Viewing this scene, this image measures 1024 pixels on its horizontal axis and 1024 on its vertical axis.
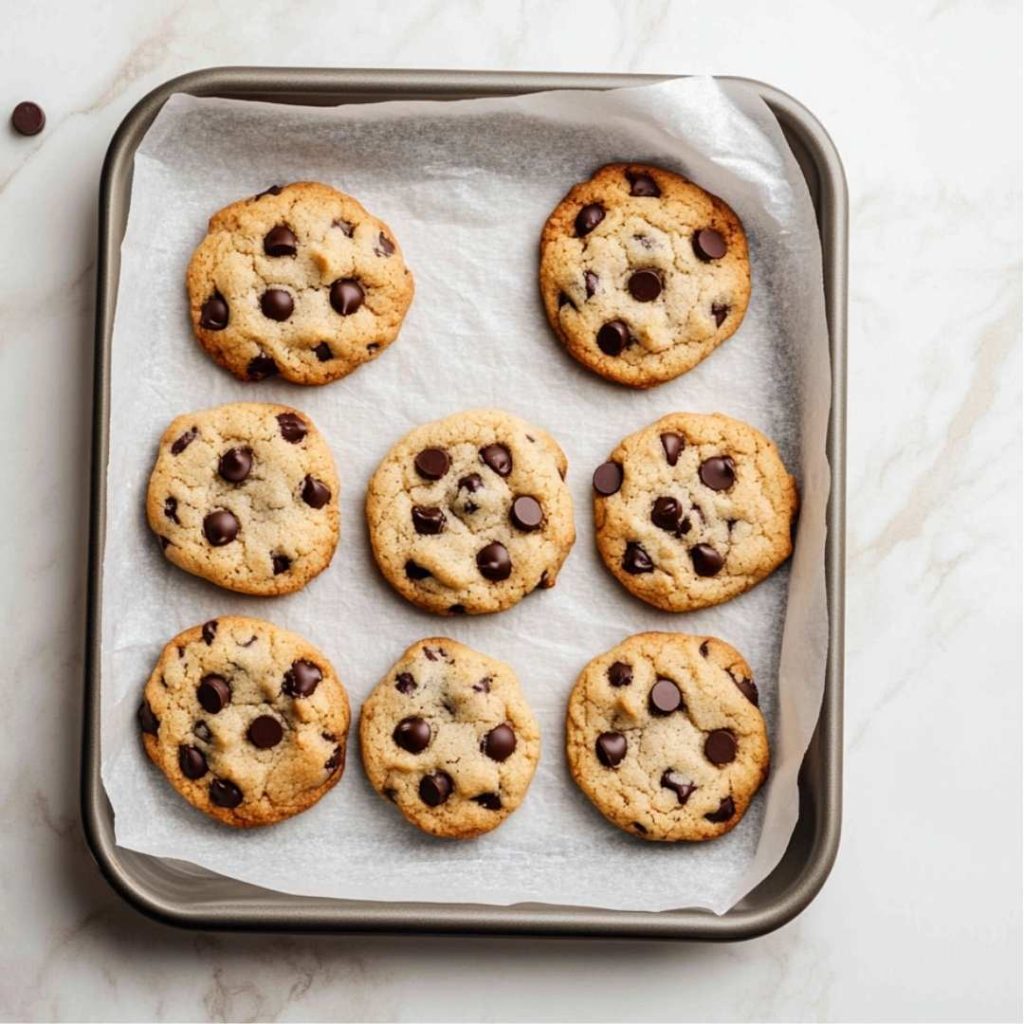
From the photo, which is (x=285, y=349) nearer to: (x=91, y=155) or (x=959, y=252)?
(x=91, y=155)

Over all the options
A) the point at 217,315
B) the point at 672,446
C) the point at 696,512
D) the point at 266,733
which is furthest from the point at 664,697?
the point at 217,315

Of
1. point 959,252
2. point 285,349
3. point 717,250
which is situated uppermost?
point 959,252

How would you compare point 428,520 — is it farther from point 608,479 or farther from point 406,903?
point 406,903

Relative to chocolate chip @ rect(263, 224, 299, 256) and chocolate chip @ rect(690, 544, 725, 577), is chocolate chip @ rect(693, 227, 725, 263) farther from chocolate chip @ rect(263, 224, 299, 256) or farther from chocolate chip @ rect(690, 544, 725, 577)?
chocolate chip @ rect(263, 224, 299, 256)

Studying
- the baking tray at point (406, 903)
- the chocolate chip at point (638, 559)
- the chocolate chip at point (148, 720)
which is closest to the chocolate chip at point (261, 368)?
the baking tray at point (406, 903)

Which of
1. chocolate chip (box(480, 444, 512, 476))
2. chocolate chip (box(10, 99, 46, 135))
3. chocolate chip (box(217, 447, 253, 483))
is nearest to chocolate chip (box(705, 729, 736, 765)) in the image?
chocolate chip (box(480, 444, 512, 476))

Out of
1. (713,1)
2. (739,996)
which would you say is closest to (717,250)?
(713,1)

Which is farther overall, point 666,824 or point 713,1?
point 713,1
